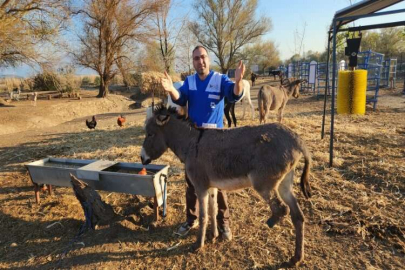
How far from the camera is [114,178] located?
3805mm

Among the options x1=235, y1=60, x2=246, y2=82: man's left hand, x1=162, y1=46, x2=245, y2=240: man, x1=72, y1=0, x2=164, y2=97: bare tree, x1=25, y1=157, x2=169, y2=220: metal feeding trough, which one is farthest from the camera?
x1=72, y1=0, x2=164, y2=97: bare tree

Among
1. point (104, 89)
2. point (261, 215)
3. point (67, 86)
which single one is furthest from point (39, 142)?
point (67, 86)

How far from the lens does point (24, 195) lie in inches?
195

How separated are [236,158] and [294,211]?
3.06 feet

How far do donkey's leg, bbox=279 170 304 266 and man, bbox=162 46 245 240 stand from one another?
0.90 m

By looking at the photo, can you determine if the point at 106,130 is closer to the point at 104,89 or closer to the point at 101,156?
the point at 101,156

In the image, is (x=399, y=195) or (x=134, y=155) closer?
(x=399, y=195)

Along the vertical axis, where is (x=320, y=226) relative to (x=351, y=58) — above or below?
below

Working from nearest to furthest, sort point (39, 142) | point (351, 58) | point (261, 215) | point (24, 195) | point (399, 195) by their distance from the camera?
point (261, 215), point (399, 195), point (24, 195), point (351, 58), point (39, 142)

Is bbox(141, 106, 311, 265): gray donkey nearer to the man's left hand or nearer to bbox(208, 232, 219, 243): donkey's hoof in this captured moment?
bbox(208, 232, 219, 243): donkey's hoof

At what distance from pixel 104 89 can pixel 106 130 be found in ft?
39.1

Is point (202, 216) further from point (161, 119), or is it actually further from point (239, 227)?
point (161, 119)

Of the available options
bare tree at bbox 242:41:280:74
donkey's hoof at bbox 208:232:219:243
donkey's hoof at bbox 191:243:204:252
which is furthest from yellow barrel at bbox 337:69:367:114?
bare tree at bbox 242:41:280:74

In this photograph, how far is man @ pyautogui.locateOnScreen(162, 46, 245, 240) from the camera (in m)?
3.23
